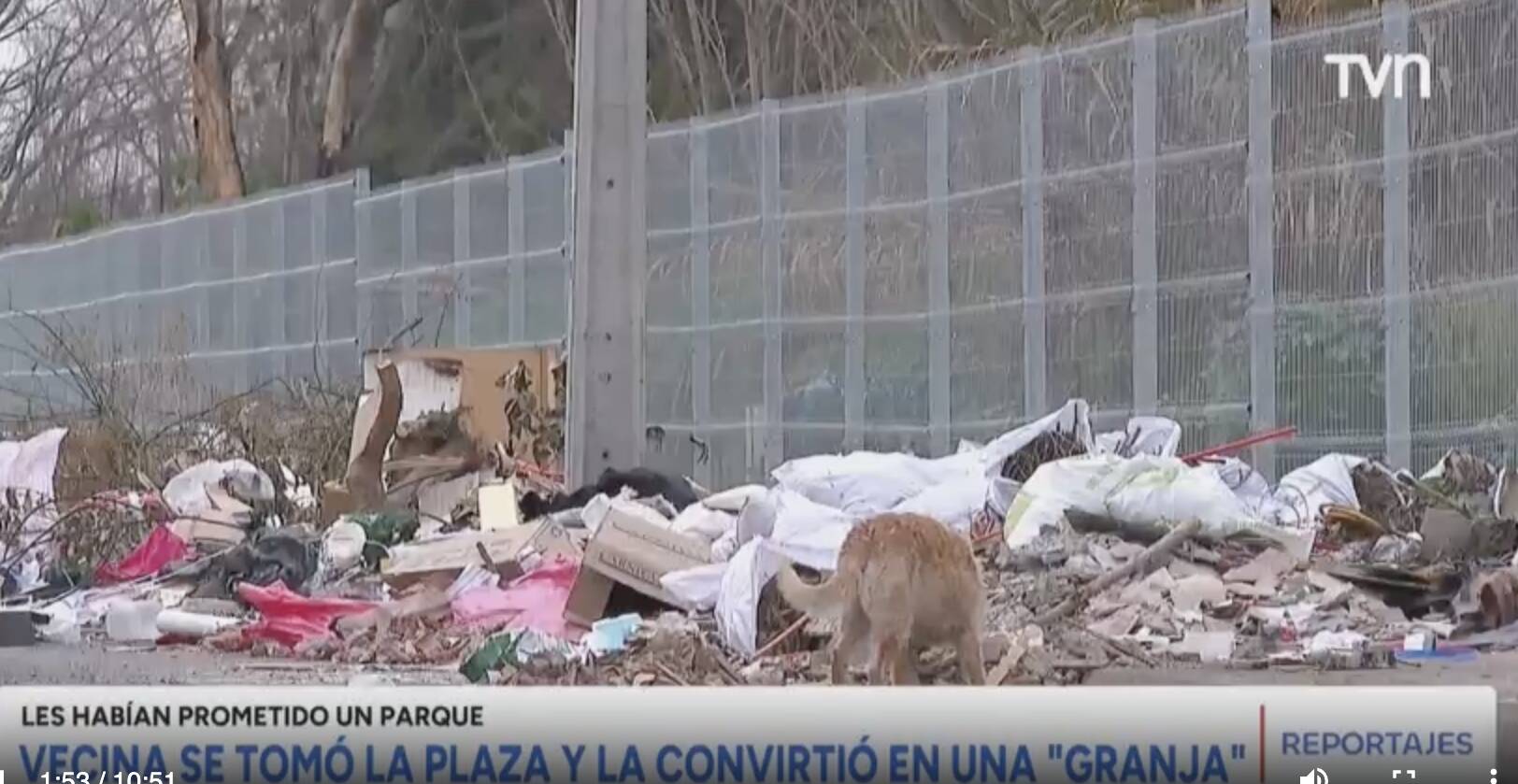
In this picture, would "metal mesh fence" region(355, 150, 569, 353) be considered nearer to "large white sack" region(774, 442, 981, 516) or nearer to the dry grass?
the dry grass

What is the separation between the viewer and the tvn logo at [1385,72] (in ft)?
45.8

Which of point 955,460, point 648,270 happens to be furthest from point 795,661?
point 648,270

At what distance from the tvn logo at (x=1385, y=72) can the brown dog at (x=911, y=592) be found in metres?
5.34

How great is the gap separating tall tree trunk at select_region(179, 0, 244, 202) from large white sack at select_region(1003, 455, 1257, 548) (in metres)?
22.7

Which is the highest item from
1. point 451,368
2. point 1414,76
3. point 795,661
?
point 1414,76

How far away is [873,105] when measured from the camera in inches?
706

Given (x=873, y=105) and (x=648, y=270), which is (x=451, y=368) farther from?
(x=873, y=105)

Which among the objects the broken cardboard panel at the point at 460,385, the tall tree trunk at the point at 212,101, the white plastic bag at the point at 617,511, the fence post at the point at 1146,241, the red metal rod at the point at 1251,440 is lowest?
the white plastic bag at the point at 617,511

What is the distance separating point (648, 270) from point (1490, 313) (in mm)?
7200

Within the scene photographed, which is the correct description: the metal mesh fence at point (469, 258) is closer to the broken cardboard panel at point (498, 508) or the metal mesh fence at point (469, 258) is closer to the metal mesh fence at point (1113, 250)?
the metal mesh fence at point (1113, 250)

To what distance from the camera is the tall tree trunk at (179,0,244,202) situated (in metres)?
34.8

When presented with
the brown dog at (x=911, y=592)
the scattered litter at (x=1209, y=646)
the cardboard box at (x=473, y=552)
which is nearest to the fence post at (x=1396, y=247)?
the scattered litter at (x=1209, y=646)
